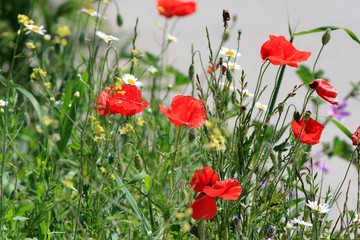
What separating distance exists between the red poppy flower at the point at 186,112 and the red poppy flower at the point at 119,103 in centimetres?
8

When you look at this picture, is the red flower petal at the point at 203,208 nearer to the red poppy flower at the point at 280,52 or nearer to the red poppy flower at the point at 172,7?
the red poppy flower at the point at 280,52

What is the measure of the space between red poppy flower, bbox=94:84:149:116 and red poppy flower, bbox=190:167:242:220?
286mm

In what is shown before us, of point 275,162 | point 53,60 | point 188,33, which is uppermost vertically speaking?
point 275,162

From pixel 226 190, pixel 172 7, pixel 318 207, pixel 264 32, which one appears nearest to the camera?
pixel 226 190

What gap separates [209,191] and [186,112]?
0.26m

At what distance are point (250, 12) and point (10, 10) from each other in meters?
2.33

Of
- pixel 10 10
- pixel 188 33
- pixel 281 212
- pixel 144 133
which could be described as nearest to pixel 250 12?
pixel 188 33

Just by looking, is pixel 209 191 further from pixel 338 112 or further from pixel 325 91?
pixel 338 112

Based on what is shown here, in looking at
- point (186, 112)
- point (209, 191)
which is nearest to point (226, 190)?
point (209, 191)

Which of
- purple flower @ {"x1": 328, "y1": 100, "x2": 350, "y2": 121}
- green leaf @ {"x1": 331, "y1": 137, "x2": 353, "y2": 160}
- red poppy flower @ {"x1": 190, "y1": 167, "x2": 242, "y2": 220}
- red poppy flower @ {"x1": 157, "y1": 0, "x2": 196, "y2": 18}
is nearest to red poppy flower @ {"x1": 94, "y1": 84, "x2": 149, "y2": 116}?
red poppy flower @ {"x1": 190, "y1": 167, "x2": 242, "y2": 220}

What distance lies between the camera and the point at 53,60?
4.68 m

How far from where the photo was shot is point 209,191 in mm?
2291

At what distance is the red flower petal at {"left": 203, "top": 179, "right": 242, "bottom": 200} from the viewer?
90.0 inches

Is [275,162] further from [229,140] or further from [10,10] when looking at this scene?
[10,10]
